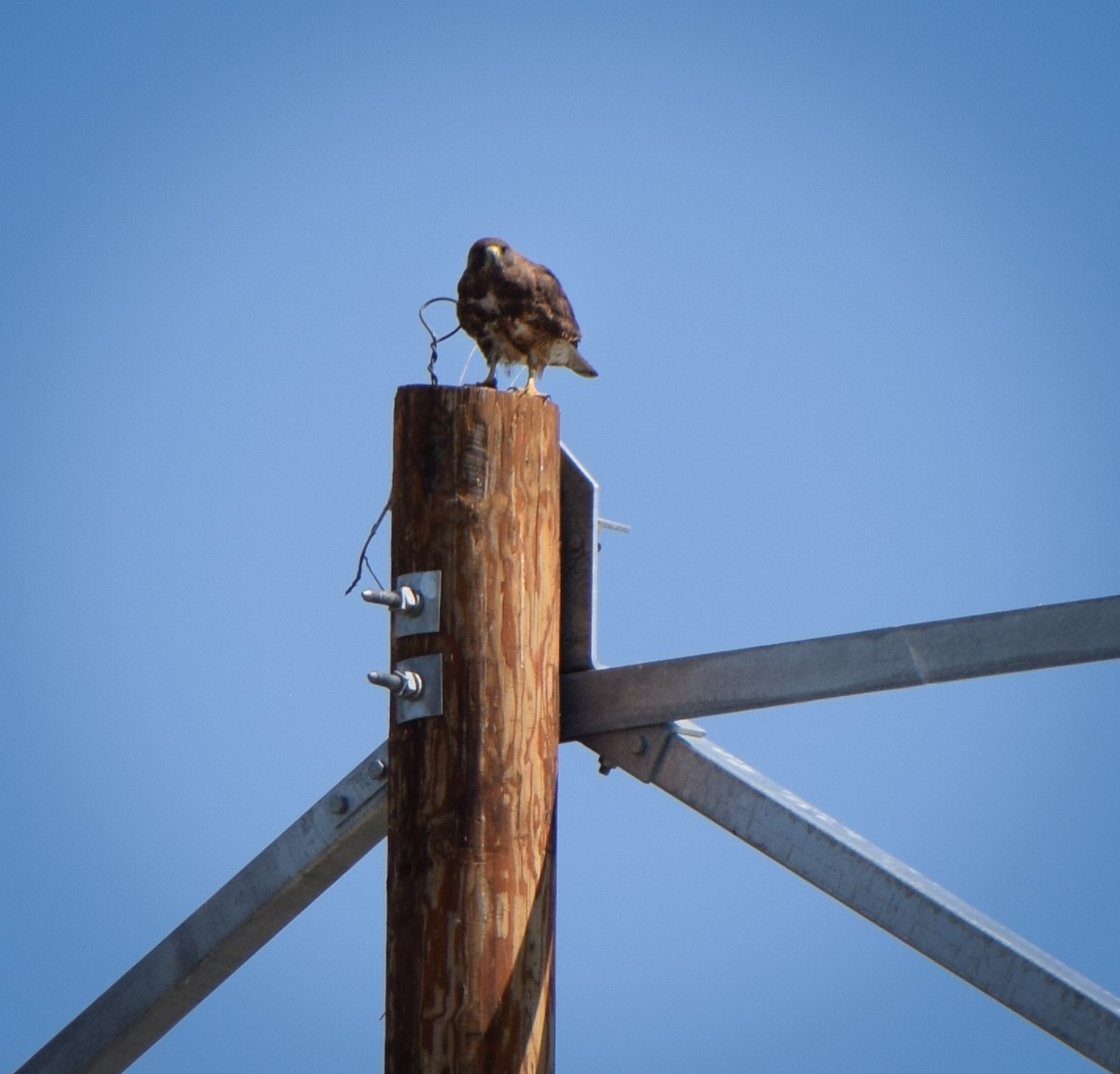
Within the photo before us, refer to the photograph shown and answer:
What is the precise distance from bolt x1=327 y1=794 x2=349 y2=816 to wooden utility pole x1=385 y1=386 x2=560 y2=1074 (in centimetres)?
18

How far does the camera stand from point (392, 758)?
355cm

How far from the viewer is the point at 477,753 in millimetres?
3447

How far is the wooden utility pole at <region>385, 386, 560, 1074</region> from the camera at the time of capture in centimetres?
337

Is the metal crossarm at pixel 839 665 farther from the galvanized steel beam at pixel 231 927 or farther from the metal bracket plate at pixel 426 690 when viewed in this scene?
the galvanized steel beam at pixel 231 927

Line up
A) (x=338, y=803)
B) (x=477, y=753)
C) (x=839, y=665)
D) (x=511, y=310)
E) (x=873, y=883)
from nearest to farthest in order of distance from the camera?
(x=873, y=883)
(x=839, y=665)
(x=477, y=753)
(x=338, y=803)
(x=511, y=310)

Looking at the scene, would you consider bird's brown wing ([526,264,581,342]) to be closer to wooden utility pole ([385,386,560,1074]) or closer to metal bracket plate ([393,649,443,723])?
wooden utility pole ([385,386,560,1074])

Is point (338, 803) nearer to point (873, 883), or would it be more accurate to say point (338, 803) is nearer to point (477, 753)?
point (477, 753)

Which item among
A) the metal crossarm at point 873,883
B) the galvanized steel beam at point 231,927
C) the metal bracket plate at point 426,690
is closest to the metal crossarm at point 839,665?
the metal crossarm at point 873,883

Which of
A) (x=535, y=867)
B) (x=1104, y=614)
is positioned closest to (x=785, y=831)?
(x=535, y=867)

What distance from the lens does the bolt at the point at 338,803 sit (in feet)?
12.1

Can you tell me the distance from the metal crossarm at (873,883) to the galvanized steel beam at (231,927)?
1.50ft

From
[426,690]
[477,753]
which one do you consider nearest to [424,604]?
[426,690]

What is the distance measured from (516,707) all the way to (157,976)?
3.06 feet

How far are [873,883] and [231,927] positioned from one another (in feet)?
4.10
